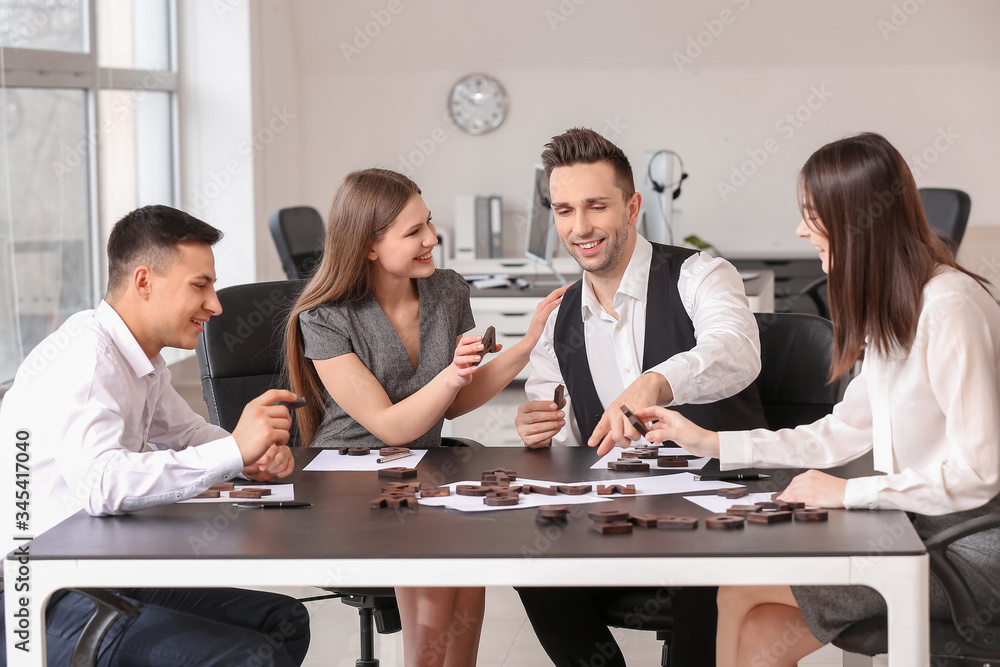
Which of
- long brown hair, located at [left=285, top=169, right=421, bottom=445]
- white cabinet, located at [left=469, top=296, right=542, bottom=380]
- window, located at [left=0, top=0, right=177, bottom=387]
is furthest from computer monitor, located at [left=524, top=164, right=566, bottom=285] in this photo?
long brown hair, located at [left=285, top=169, right=421, bottom=445]

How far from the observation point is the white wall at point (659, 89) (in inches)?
275

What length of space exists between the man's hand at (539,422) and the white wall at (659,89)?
16.4ft

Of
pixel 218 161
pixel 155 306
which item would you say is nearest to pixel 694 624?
pixel 155 306

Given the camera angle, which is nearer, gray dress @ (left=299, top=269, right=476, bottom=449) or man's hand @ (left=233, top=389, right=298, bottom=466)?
man's hand @ (left=233, top=389, right=298, bottom=466)

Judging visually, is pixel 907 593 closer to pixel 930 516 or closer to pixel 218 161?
pixel 930 516

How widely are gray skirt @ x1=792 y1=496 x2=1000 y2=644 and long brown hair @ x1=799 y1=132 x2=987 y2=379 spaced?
33 cm

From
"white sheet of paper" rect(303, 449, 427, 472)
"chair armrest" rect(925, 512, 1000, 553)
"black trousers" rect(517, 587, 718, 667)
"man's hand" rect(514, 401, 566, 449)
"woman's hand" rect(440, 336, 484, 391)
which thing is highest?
"woman's hand" rect(440, 336, 484, 391)

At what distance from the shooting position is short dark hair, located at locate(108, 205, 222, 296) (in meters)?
1.81

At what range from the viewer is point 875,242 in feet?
5.34

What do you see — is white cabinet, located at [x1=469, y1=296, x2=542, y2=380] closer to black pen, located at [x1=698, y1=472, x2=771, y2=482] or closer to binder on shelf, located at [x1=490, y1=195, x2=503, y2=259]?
binder on shelf, located at [x1=490, y1=195, x2=503, y2=259]

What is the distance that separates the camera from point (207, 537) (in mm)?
1475

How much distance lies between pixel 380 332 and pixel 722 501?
1043mm

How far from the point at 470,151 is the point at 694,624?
18.9 ft

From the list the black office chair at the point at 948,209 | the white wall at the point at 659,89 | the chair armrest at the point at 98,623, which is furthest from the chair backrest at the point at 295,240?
the chair armrest at the point at 98,623
